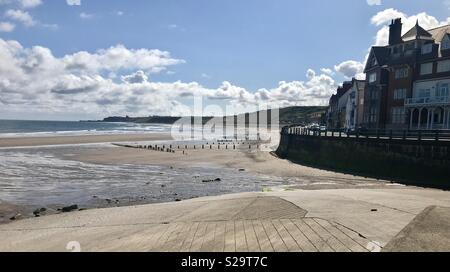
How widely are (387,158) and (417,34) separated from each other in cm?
2296

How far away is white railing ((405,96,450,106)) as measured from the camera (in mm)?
37219

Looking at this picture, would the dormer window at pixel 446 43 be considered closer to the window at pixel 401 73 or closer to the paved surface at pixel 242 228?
the window at pixel 401 73

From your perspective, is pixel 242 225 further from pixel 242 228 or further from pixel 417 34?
pixel 417 34

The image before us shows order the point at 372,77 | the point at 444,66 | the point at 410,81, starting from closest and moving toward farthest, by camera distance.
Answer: the point at 444,66, the point at 410,81, the point at 372,77

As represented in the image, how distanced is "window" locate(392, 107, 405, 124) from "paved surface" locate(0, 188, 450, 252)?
33983 millimetres

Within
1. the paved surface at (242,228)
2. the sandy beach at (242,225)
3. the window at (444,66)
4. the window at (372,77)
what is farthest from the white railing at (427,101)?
the sandy beach at (242,225)

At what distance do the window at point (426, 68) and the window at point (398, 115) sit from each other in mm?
4766

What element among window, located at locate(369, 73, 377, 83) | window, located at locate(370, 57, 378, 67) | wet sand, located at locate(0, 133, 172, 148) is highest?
window, located at locate(370, 57, 378, 67)

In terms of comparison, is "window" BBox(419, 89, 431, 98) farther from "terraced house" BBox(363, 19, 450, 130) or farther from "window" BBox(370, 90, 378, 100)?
"window" BBox(370, 90, 378, 100)

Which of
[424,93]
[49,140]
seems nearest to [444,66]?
[424,93]

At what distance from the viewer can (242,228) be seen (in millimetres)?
8352

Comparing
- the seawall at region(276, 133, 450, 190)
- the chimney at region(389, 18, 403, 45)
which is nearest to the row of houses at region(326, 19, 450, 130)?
the chimney at region(389, 18, 403, 45)

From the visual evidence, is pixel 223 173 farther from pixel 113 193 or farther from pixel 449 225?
pixel 449 225
